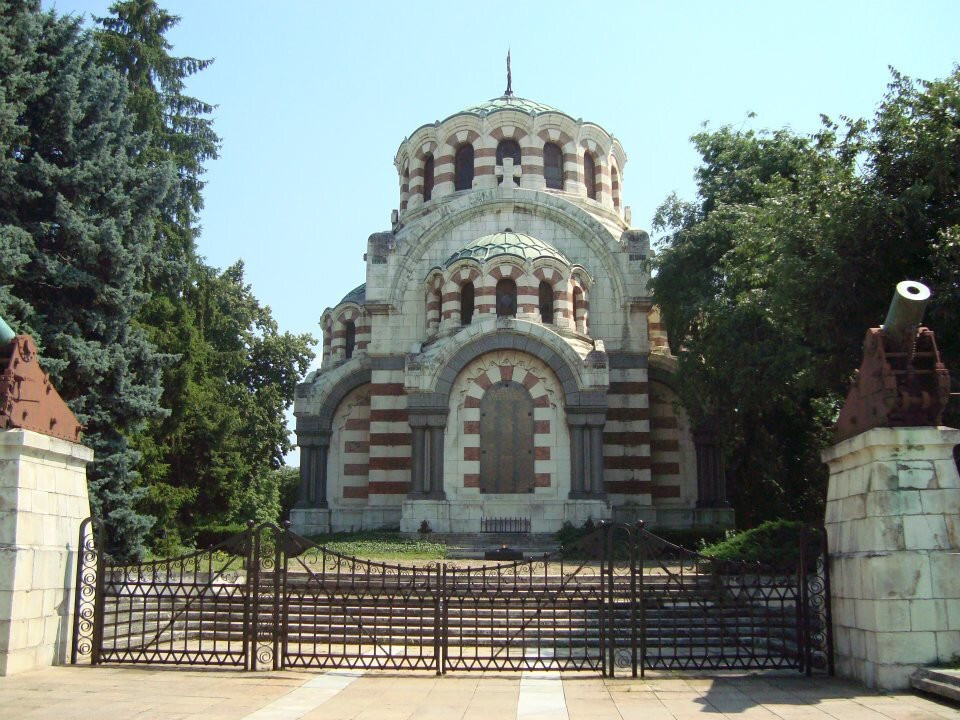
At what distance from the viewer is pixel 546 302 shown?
2725cm

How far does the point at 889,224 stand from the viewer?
1491 cm

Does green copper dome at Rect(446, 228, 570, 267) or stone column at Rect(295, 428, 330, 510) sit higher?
green copper dome at Rect(446, 228, 570, 267)

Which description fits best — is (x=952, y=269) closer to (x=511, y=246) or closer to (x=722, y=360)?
(x=722, y=360)

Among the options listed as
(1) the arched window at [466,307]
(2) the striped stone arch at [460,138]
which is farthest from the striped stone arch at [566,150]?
(1) the arched window at [466,307]

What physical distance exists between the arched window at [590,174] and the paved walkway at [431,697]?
23.0m

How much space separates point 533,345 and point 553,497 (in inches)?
162

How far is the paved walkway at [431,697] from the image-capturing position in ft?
30.0

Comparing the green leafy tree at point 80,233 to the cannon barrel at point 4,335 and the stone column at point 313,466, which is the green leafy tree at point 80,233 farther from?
the stone column at point 313,466

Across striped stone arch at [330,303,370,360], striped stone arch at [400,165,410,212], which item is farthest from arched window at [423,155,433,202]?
striped stone arch at [330,303,370,360]

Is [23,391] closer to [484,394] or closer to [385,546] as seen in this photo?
[385,546]

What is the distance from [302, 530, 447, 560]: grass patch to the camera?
21531 millimetres

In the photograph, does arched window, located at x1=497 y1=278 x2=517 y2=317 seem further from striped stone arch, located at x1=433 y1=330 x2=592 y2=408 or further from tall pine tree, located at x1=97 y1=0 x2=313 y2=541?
tall pine tree, located at x1=97 y1=0 x2=313 y2=541

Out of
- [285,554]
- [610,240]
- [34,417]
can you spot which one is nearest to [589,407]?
[610,240]

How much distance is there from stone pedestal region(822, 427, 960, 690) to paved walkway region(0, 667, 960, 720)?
51 cm
